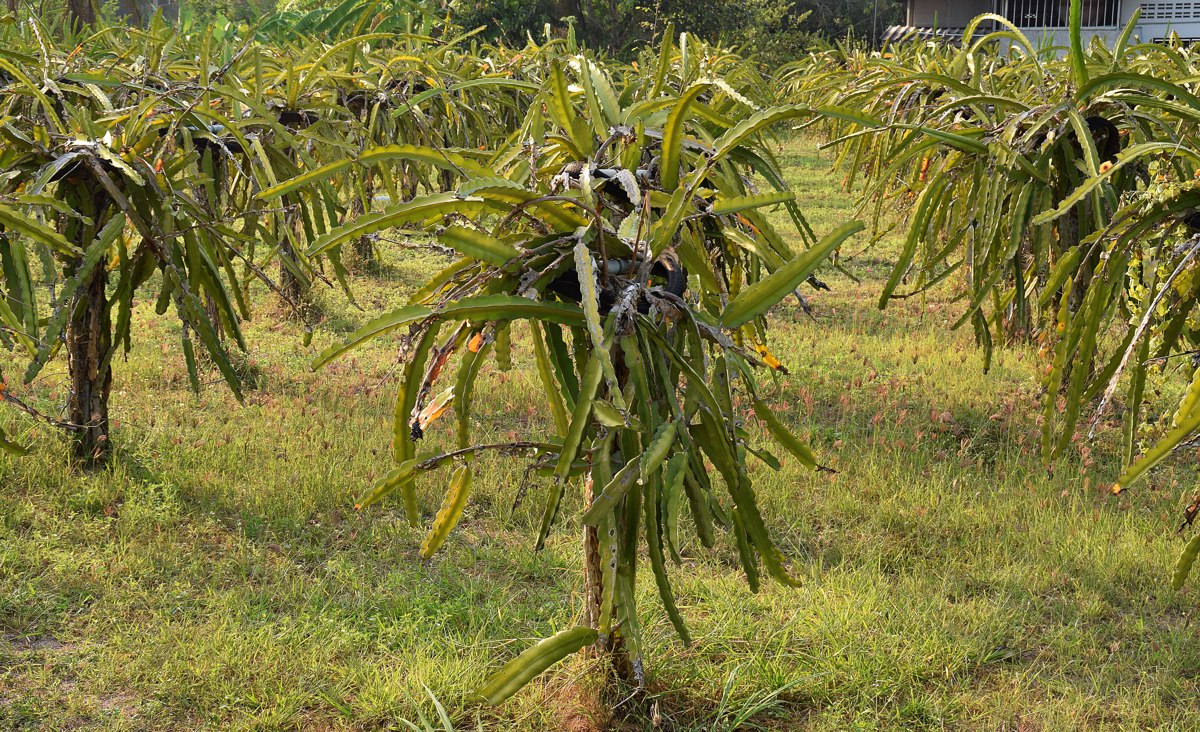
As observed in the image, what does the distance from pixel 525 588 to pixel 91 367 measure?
1.73m

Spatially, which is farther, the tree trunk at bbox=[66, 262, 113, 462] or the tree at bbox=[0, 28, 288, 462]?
the tree trunk at bbox=[66, 262, 113, 462]

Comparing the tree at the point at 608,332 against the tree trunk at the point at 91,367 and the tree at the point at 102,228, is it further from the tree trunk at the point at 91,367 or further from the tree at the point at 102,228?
the tree trunk at the point at 91,367

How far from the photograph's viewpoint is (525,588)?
3221 millimetres

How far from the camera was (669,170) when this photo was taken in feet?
7.02

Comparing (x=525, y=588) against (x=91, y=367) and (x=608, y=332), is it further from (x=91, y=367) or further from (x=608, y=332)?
(x=91, y=367)

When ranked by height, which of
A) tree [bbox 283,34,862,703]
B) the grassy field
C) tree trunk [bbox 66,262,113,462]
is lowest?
the grassy field

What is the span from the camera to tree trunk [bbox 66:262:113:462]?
3.59 meters

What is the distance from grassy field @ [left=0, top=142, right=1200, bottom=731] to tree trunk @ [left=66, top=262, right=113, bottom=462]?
0.39ft

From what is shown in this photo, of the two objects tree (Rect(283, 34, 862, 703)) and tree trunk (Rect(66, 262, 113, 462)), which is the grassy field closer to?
tree trunk (Rect(66, 262, 113, 462))

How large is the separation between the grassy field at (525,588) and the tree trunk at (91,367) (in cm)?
12

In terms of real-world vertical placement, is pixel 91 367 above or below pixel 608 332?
below

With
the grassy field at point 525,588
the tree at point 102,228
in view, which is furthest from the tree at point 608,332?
the tree at point 102,228

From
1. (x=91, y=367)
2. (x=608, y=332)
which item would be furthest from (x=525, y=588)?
(x=91, y=367)

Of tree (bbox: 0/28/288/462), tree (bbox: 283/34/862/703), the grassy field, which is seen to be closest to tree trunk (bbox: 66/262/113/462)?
tree (bbox: 0/28/288/462)
